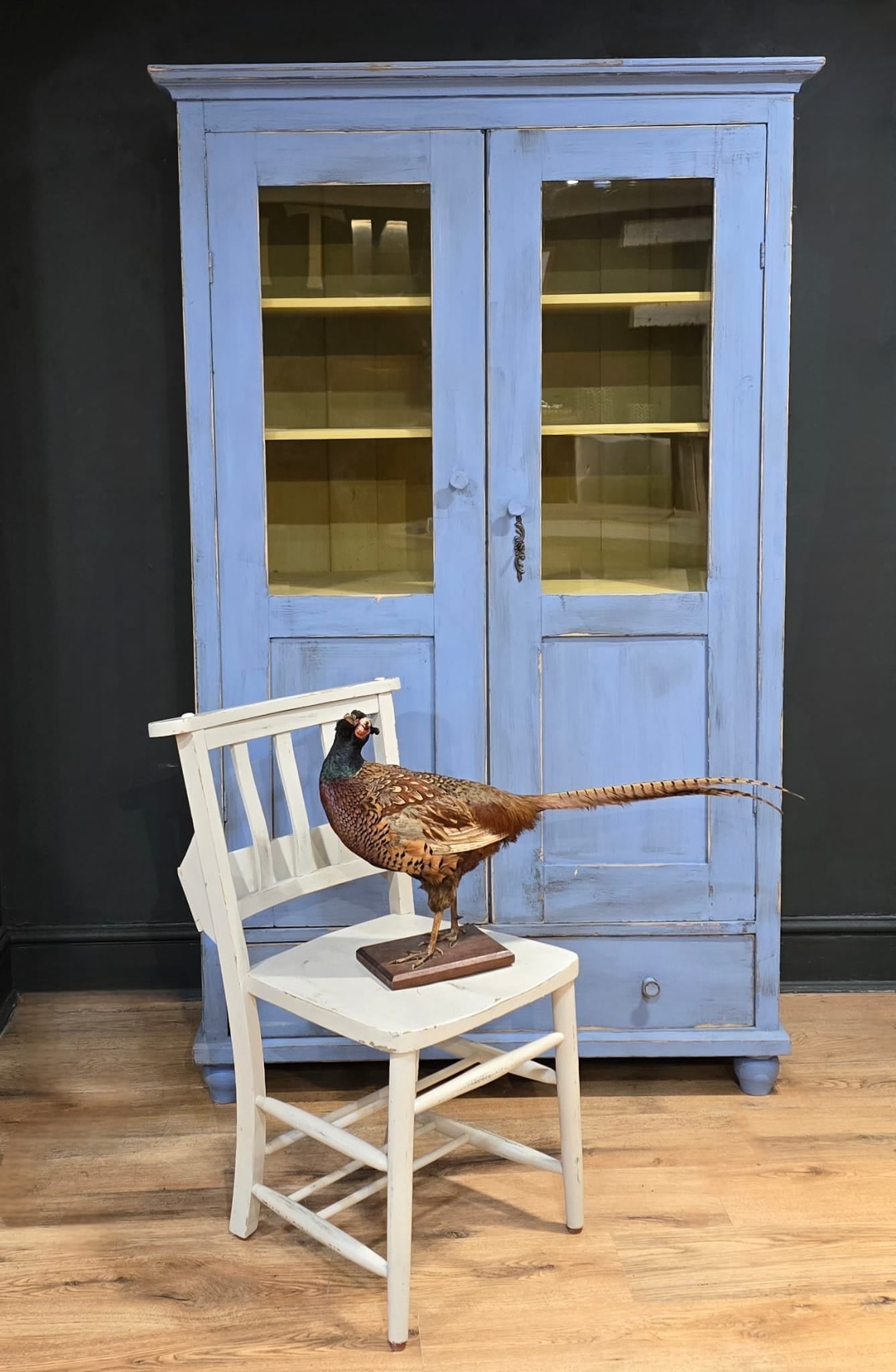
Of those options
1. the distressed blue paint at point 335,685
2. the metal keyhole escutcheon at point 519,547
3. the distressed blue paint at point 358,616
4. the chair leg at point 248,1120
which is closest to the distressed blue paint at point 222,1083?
the distressed blue paint at point 335,685

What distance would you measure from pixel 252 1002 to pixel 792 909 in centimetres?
165

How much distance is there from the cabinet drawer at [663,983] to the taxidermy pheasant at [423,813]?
572 mm

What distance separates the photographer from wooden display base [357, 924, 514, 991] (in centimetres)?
186

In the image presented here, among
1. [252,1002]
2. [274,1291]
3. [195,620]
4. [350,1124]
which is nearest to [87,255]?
[195,620]

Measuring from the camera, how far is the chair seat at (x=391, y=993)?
1.72m

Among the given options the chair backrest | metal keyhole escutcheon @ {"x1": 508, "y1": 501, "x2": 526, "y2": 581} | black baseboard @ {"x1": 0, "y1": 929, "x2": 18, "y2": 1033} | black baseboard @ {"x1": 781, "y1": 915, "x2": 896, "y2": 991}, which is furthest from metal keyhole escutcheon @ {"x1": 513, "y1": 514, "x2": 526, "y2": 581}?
black baseboard @ {"x1": 0, "y1": 929, "x2": 18, "y2": 1033}

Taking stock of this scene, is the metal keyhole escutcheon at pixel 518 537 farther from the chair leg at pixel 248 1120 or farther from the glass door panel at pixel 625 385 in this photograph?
the chair leg at pixel 248 1120

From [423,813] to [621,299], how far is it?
3.91 feet

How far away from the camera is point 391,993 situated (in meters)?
1.84

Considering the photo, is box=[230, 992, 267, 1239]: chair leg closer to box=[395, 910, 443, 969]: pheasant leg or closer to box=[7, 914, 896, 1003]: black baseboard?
box=[395, 910, 443, 969]: pheasant leg

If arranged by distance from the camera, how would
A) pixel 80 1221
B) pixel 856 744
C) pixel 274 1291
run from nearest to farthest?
1. pixel 274 1291
2. pixel 80 1221
3. pixel 856 744

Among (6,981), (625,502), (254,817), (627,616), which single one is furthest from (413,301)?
(6,981)

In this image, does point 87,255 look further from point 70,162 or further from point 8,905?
point 8,905

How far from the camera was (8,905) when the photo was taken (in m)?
3.00
